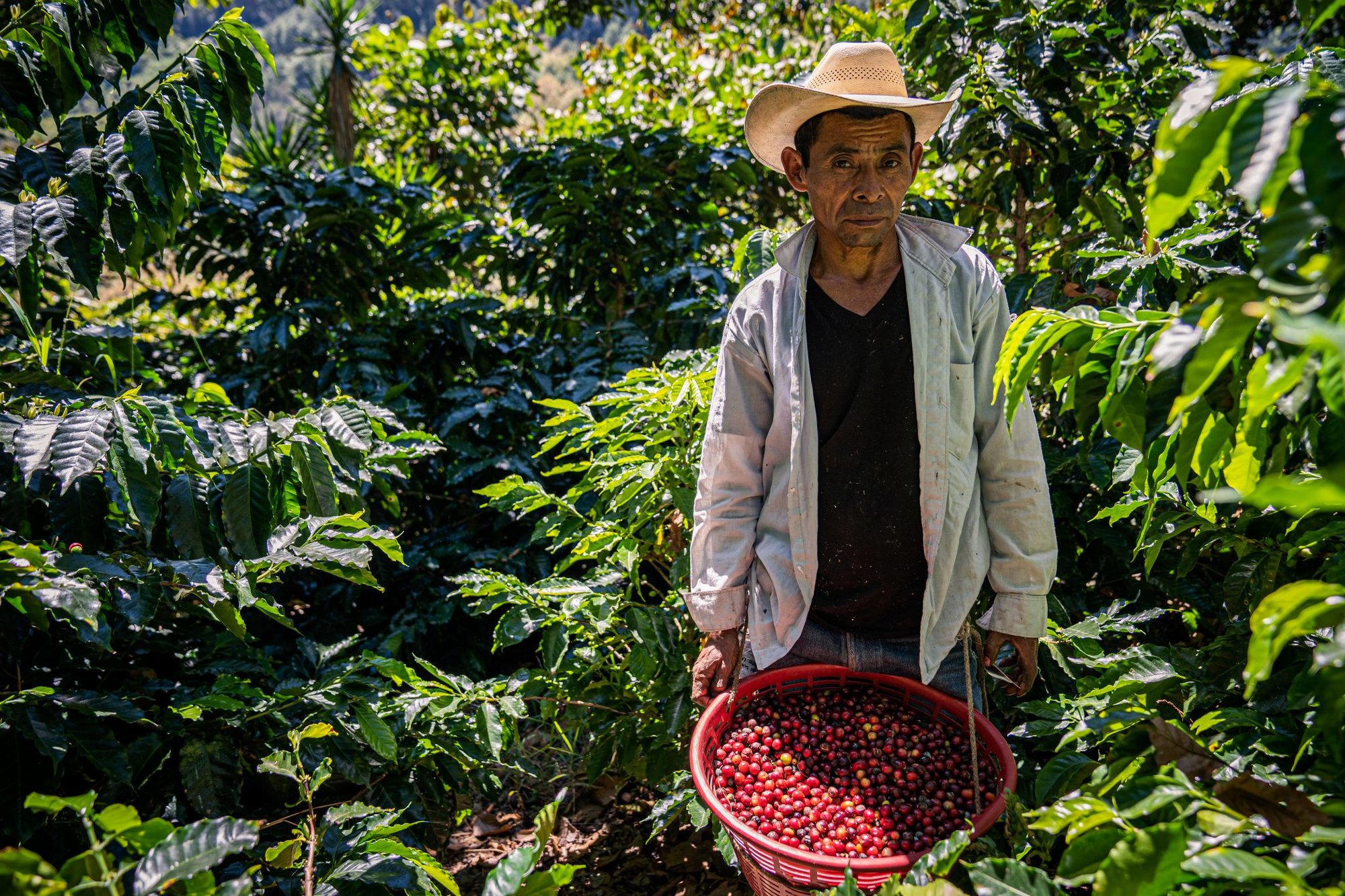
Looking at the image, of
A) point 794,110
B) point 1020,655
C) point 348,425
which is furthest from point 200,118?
point 1020,655

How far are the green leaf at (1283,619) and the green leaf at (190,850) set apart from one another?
1138 mm

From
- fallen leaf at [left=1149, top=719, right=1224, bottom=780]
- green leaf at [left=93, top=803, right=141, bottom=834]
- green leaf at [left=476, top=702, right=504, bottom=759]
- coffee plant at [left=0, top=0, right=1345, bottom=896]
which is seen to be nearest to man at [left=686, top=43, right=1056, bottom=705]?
coffee plant at [left=0, top=0, right=1345, bottom=896]

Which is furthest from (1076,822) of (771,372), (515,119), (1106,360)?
(515,119)

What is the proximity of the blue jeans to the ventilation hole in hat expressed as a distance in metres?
1.21

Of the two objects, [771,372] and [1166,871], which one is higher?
[771,372]

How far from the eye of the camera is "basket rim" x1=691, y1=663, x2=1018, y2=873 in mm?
1534

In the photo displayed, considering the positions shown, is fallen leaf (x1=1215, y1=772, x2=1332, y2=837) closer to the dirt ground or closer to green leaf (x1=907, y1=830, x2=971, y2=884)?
green leaf (x1=907, y1=830, x2=971, y2=884)

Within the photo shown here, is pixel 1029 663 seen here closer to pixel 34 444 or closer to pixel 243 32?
pixel 34 444

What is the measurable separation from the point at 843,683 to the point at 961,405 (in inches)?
27.0

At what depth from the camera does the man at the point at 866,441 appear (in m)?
1.92

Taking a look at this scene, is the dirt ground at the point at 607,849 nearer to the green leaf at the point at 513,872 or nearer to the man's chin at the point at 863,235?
the green leaf at the point at 513,872

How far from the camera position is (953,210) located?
3.76 metres

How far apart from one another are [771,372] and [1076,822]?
1.16m

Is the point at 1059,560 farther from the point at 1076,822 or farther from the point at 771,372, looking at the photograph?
the point at 1076,822
